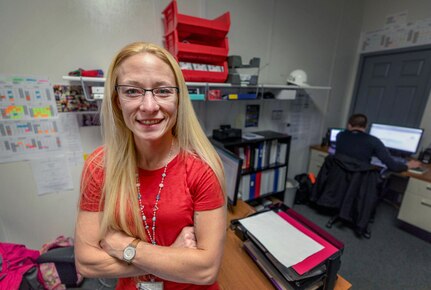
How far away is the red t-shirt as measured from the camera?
0.72m

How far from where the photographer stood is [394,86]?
2.89 metres

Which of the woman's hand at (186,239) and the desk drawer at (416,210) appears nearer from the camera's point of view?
the woman's hand at (186,239)

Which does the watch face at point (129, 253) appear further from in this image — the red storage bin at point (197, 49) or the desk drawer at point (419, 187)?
the desk drawer at point (419, 187)

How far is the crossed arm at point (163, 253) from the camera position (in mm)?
658

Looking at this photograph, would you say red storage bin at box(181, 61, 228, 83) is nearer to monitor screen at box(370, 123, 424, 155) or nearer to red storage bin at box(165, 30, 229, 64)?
red storage bin at box(165, 30, 229, 64)

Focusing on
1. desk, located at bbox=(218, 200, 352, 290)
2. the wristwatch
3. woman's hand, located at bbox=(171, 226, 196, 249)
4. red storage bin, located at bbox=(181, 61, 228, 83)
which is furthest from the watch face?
red storage bin, located at bbox=(181, 61, 228, 83)

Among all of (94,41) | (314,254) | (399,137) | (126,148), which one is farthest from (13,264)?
(399,137)

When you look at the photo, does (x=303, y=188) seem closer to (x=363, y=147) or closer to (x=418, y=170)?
(x=363, y=147)

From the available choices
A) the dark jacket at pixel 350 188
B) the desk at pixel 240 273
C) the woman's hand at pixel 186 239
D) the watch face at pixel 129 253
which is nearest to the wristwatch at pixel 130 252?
the watch face at pixel 129 253

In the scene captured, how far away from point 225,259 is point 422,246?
2.53 metres

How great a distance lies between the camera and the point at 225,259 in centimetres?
97

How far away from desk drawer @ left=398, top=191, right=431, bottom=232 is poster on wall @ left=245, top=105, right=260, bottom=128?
1865 mm

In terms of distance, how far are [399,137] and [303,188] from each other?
1.41 metres

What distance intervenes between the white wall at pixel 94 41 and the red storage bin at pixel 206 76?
0.44 meters
